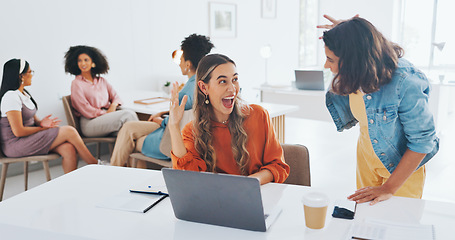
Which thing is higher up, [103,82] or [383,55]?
[383,55]

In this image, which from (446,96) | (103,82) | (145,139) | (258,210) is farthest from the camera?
(446,96)

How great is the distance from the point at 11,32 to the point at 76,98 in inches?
34.1

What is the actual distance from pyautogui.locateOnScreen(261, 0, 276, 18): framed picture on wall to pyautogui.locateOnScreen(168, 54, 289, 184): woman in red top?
5369 millimetres

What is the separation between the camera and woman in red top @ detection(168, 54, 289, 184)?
169 cm

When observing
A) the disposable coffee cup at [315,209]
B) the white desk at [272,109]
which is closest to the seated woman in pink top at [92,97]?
the white desk at [272,109]

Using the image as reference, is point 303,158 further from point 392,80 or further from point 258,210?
point 258,210

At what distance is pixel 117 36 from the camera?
4.67 metres

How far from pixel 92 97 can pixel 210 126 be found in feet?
7.66

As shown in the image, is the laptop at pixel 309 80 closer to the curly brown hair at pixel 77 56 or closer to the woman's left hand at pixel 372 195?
the curly brown hair at pixel 77 56

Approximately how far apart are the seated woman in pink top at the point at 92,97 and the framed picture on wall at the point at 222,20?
2390 mm

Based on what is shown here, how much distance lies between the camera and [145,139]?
2.94m

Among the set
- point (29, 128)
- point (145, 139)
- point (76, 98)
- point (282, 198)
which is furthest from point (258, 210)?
point (76, 98)

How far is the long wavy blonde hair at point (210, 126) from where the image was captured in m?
1.69

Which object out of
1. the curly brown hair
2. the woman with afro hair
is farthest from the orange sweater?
the curly brown hair
